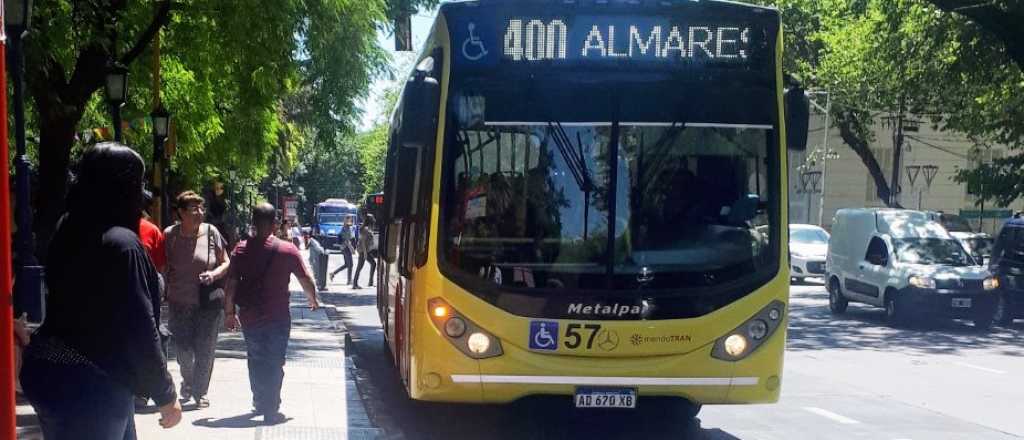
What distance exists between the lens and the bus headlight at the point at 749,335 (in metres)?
8.01

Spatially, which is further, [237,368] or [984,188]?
[984,188]

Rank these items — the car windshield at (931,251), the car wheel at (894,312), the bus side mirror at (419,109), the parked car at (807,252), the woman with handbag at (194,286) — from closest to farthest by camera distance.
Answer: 1. the bus side mirror at (419,109)
2. the woman with handbag at (194,286)
3. the car wheel at (894,312)
4. the car windshield at (931,251)
5. the parked car at (807,252)

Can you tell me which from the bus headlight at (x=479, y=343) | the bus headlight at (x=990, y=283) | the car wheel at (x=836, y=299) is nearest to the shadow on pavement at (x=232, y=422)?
the bus headlight at (x=479, y=343)

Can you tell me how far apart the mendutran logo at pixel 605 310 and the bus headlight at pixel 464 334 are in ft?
1.74

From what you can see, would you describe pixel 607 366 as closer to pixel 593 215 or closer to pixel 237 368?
pixel 593 215

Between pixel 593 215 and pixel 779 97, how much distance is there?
4.97 ft

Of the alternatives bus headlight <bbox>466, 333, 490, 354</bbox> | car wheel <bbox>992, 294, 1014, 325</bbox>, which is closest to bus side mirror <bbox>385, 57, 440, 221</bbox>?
bus headlight <bbox>466, 333, 490, 354</bbox>

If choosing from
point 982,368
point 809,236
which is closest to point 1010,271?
point 982,368

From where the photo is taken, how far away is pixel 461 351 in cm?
787

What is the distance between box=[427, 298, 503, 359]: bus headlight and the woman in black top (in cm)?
381

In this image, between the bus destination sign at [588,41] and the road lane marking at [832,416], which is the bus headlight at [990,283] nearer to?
the road lane marking at [832,416]

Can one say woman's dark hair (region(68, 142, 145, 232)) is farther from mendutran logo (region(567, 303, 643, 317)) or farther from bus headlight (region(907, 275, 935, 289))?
bus headlight (region(907, 275, 935, 289))

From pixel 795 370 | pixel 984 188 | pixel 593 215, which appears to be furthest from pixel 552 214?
pixel 984 188

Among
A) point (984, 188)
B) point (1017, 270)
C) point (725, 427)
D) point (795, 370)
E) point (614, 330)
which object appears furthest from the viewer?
point (984, 188)
